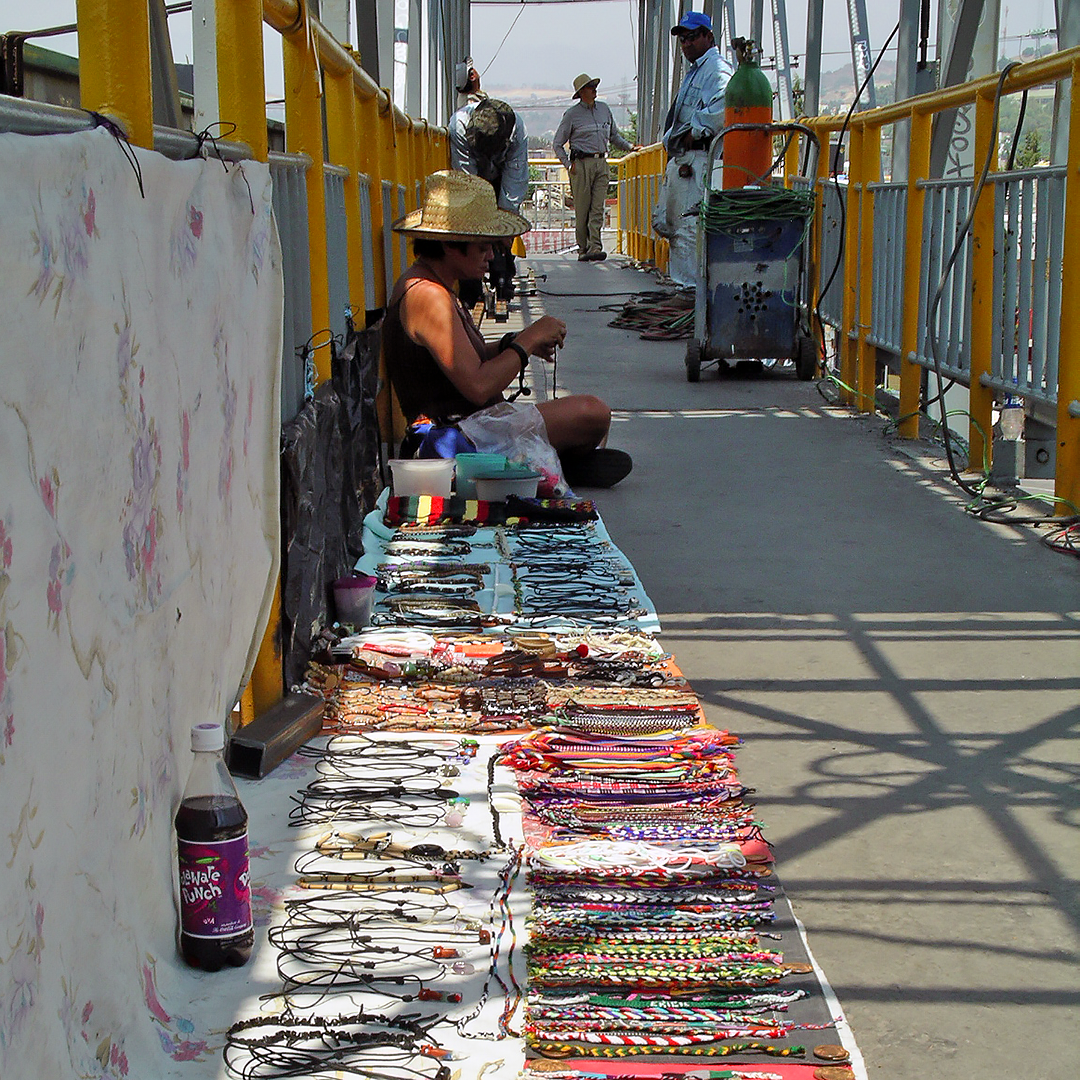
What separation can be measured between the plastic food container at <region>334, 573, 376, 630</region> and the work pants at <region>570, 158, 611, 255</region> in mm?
15460

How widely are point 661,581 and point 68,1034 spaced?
9.90 ft

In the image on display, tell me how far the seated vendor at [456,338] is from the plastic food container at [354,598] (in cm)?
150

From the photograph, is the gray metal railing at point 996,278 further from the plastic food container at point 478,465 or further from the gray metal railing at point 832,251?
the plastic food container at point 478,465

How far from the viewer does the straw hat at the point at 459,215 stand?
5359 millimetres

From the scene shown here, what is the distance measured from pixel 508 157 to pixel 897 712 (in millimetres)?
9475

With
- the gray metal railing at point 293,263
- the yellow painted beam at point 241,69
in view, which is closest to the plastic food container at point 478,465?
the gray metal railing at point 293,263

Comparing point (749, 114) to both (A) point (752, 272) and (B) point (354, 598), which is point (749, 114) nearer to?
(A) point (752, 272)

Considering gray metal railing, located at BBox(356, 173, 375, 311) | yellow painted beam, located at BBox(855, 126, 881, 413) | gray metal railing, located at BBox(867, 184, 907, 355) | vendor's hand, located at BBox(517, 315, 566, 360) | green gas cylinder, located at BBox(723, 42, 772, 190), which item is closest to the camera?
vendor's hand, located at BBox(517, 315, 566, 360)

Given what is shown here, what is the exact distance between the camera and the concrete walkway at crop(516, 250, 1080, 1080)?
2.15m

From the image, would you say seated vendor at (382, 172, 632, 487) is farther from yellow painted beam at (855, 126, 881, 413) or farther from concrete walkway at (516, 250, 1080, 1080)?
yellow painted beam at (855, 126, 881, 413)

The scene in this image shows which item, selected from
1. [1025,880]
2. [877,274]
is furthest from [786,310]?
[1025,880]

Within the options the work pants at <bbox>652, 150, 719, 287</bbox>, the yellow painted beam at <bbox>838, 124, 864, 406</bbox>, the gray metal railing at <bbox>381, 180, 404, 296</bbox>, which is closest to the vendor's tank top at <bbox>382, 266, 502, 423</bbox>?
the gray metal railing at <bbox>381, 180, 404, 296</bbox>

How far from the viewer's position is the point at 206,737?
2076 mm

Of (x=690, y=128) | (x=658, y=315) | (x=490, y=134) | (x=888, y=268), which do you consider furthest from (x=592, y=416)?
(x=690, y=128)
